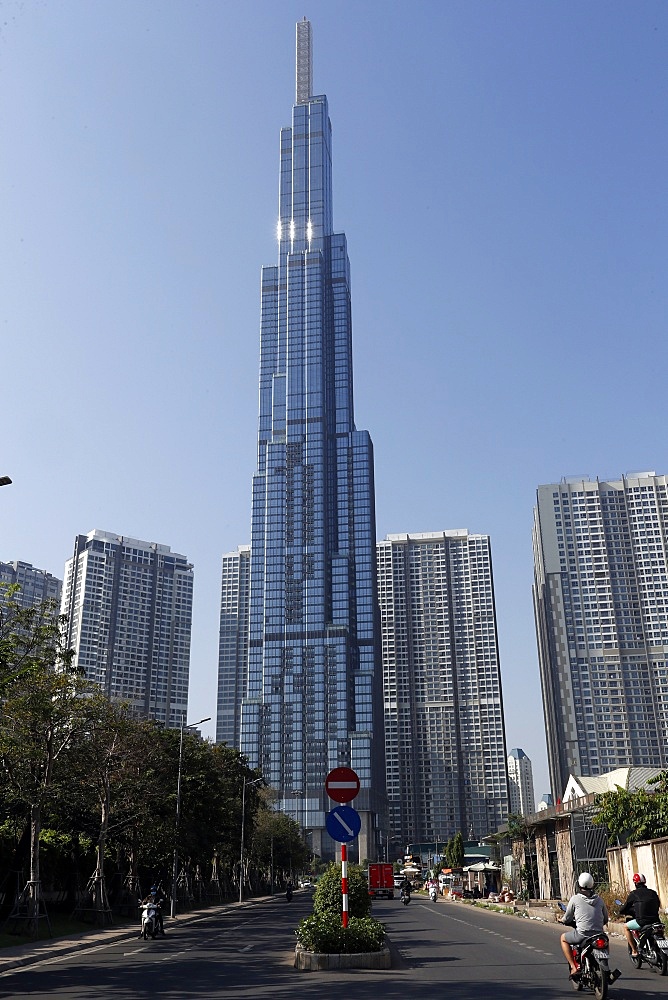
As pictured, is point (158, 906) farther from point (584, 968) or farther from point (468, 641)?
point (468, 641)

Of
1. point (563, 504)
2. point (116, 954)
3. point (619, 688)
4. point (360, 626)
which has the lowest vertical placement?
point (116, 954)

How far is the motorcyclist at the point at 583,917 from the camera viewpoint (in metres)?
12.1

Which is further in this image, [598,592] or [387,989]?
[598,592]

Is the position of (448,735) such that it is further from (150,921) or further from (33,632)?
(33,632)

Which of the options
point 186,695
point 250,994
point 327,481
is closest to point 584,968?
point 250,994

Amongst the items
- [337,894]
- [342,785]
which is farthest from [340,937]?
[342,785]

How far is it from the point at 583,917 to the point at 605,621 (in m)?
150

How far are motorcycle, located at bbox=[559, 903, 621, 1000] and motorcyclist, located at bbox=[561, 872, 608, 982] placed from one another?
62 millimetres

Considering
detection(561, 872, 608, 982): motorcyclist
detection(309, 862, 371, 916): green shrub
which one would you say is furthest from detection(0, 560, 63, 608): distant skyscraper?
detection(561, 872, 608, 982): motorcyclist

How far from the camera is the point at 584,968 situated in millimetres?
12008

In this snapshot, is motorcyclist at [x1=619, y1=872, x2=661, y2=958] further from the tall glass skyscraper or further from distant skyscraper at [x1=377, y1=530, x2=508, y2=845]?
distant skyscraper at [x1=377, y1=530, x2=508, y2=845]

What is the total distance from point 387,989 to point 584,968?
3184mm

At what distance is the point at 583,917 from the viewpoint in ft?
40.0

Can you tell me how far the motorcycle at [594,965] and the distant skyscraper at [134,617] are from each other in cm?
15001
